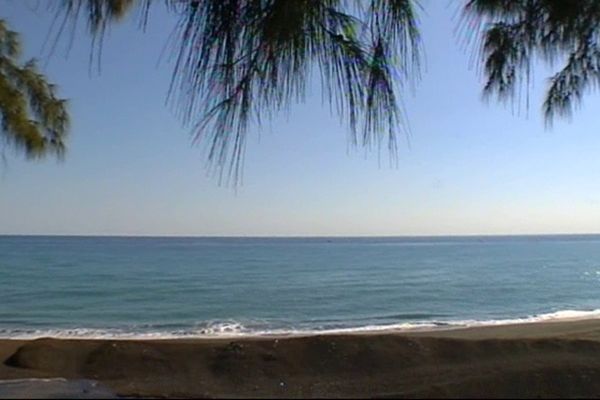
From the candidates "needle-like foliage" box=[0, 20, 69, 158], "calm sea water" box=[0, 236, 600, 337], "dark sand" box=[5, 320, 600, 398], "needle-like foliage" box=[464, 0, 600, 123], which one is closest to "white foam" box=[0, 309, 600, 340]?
"calm sea water" box=[0, 236, 600, 337]

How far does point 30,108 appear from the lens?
4.58 meters

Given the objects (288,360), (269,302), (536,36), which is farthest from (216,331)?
(536,36)

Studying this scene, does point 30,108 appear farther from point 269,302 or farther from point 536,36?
point 269,302

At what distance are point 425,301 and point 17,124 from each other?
22721 mm

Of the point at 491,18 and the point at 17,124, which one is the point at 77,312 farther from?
the point at 491,18

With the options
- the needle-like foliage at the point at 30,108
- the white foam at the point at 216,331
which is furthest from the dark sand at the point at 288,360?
the white foam at the point at 216,331

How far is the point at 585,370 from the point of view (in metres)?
4.62

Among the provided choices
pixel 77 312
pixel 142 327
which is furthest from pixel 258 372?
pixel 77 312

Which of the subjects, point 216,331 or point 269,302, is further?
point 269,302

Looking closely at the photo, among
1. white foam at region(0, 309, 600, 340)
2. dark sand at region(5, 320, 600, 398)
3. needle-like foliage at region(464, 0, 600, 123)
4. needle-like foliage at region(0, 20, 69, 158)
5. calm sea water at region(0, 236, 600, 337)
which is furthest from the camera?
calm sea water at region(0, 236, 600, 337)

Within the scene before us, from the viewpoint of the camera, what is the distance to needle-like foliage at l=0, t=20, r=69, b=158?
4.48 meters

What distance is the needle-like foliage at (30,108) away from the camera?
4.48 m

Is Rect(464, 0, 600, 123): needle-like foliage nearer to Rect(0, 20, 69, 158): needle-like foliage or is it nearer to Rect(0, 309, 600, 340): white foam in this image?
Rect(0, 20, 69, 158): needle-like foliage

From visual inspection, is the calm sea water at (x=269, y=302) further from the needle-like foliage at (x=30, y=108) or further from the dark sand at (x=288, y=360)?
the needle-like foliage at (x=30, y=108)
